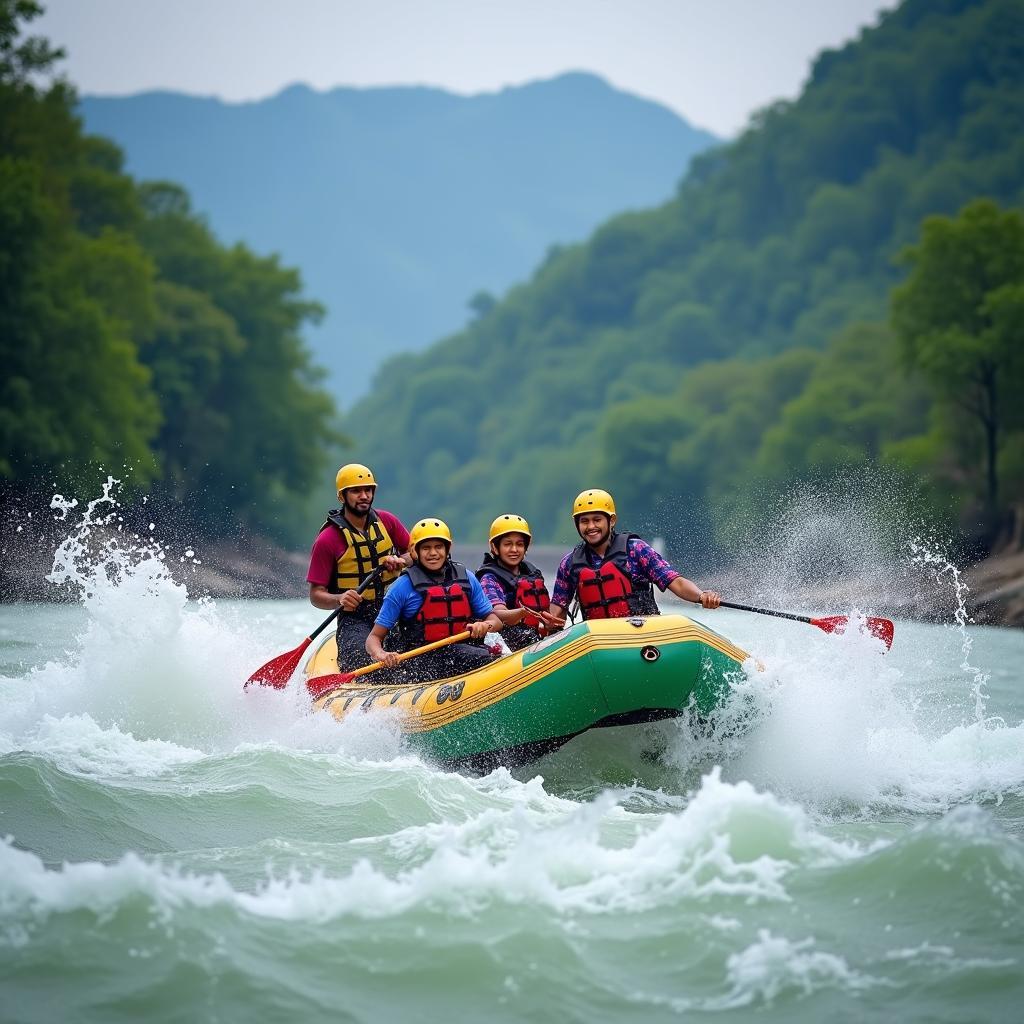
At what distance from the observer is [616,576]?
9484 mm

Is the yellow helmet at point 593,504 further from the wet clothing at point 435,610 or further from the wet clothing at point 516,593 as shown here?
the wet clothing at point 435,610

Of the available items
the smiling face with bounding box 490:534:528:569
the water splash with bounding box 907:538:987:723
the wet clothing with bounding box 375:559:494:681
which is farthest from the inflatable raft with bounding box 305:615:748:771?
the water splash with bounding box 907:538:987:723

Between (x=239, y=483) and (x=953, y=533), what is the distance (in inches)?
890

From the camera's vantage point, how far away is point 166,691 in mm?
11383

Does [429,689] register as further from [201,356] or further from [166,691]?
[201,356]

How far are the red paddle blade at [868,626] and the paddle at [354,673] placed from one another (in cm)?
221

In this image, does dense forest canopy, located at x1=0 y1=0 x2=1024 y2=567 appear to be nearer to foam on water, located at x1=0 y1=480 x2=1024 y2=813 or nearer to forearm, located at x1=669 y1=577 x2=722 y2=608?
foam on water, located at x1=0 y1=480 x2=1024 y2=813

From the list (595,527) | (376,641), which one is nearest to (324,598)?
(376,641)

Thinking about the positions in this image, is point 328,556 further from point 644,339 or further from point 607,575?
point 644,339

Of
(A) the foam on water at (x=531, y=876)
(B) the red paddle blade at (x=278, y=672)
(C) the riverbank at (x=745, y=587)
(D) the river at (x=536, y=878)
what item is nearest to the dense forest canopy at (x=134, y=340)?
(C) the riverbank at (x=745, y=587)

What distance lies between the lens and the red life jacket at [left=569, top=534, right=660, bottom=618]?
9469mm

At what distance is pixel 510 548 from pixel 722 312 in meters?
72.7

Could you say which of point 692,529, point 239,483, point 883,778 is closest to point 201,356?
point 239,483

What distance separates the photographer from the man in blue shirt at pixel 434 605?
31.0 ft
